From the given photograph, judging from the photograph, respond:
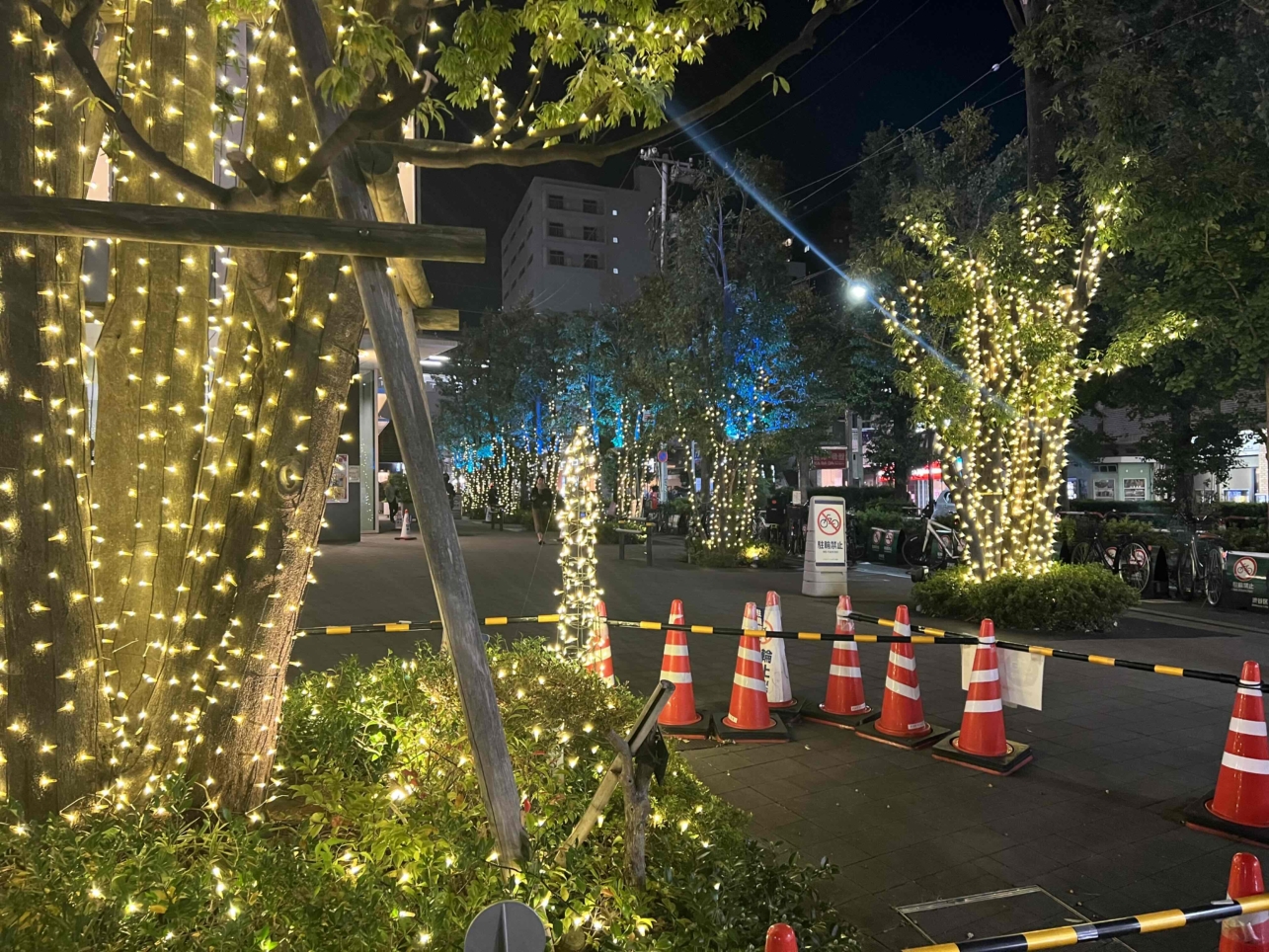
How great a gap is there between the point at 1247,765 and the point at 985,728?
1377 millimetres

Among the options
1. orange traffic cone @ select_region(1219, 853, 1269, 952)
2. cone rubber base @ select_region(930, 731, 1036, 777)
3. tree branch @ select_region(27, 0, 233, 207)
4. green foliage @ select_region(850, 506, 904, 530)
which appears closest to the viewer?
orange traffic cone @ select_region(1219, 853, 1269, 952)

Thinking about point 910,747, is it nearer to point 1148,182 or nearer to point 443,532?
point 443,532

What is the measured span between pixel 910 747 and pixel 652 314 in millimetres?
14432

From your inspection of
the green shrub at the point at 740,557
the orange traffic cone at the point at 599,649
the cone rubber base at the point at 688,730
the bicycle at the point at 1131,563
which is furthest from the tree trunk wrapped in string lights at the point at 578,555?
the green shrub at the point at 740,557

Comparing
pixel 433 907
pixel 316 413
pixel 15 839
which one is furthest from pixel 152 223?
pixel 433 907

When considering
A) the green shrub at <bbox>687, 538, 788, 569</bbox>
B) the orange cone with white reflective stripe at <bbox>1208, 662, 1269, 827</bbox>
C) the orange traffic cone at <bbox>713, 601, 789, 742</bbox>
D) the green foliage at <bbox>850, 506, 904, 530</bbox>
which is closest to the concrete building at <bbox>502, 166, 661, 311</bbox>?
the green foliage at <bbox>850, 506, 904, 530</bbox>

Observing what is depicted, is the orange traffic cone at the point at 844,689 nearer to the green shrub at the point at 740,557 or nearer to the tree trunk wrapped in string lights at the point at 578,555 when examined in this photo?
the tree trunk wrapped in string lights at the point at 578,555

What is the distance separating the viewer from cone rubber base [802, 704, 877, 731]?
20.6 ft

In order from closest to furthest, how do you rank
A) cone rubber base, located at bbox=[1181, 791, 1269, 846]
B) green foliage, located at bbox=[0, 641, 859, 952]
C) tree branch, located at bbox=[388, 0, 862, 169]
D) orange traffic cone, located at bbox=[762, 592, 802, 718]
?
1. green foliage, located at bbox=[0, 641, 859, 952]
2. tree branch, located at bbox=[388, 0, 862, 169]
3. cone rubber base, located at bbox=[1181, 791, 1269, 846]
4. orange traffic cone, located at bbox=[762, 592, 802, 718]

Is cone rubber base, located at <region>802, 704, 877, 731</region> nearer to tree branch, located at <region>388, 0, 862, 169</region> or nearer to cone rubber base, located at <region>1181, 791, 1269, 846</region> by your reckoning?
cone rubber base, located at <region>1181, 791, 1269, 846</region>

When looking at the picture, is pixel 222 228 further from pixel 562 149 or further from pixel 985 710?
pixel 985 710

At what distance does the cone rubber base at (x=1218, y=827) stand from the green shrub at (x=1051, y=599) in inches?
201

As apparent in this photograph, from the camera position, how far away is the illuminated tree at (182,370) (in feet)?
9.70

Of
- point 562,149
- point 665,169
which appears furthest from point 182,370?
point 665,169
